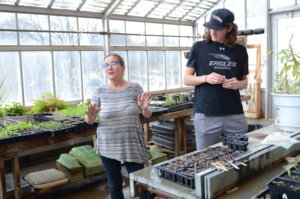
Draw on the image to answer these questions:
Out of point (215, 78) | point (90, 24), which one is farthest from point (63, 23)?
point (215, 78)

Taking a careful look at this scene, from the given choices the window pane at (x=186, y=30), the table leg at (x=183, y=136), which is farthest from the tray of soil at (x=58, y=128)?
the window pane at (x=186, y=30)

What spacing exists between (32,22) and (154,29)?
318 cm

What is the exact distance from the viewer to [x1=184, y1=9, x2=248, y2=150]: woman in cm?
207

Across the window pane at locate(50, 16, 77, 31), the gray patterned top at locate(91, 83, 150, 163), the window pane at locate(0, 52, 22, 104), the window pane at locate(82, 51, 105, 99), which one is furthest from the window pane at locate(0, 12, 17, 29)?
the gray patterned top at locate(91, 83, 150, 163)

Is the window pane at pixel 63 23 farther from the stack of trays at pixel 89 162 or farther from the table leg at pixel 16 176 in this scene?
the table leg at pixel 16 176

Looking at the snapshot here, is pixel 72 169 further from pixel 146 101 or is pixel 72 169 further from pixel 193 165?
pixel 193 165

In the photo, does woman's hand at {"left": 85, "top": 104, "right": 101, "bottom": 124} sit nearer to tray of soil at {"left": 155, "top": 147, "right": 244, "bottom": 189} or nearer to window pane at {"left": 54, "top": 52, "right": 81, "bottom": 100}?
tray of soil at {"left": 155, "top": 147, "right": 244, "bottom": 189}

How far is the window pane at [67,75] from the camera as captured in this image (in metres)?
5.93

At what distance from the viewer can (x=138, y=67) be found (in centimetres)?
737

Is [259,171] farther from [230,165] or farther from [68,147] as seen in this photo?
[68,147]

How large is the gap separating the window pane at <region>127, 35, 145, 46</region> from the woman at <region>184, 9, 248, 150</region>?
5.13 m

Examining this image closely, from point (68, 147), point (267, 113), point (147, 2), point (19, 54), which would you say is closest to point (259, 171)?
point (68, 147)

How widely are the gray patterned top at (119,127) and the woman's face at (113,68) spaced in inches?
4.6

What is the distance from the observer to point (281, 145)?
69.9 inches
